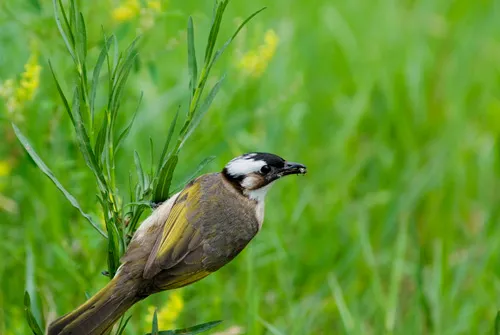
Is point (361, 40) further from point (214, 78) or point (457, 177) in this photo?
point (214, 78)

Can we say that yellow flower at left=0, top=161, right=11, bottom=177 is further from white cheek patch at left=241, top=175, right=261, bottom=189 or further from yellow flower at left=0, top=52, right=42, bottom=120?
white cheek patch at left=241, top=175, right=261, bottom=189

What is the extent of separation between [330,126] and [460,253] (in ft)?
4.67

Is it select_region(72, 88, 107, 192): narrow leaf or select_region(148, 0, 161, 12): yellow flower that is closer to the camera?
select_region(72, 88, 107, 192): narrow leaf

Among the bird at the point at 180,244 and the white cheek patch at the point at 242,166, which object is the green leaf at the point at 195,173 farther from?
the white cheek patch at the point at 242,166

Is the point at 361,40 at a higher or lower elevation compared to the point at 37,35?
lower

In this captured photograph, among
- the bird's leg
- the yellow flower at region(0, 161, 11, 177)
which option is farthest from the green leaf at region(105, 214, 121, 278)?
the yellow flower at region(0, 161, 11, 177)

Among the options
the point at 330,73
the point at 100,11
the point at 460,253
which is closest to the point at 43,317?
the point at 100,11

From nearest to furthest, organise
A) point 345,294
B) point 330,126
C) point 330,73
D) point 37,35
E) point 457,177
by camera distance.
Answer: point 37,35 < point 345,294 < point 457,177 < point 330,126 < point 330,73

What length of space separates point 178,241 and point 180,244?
0.01m

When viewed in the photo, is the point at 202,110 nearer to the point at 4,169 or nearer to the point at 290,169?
the point at 290,169

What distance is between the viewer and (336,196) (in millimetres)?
5312

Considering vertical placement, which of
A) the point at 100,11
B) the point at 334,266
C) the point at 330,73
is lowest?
the point at 334,266

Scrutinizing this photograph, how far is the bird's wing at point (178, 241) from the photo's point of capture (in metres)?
2.77

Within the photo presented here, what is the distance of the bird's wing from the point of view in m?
2.77
